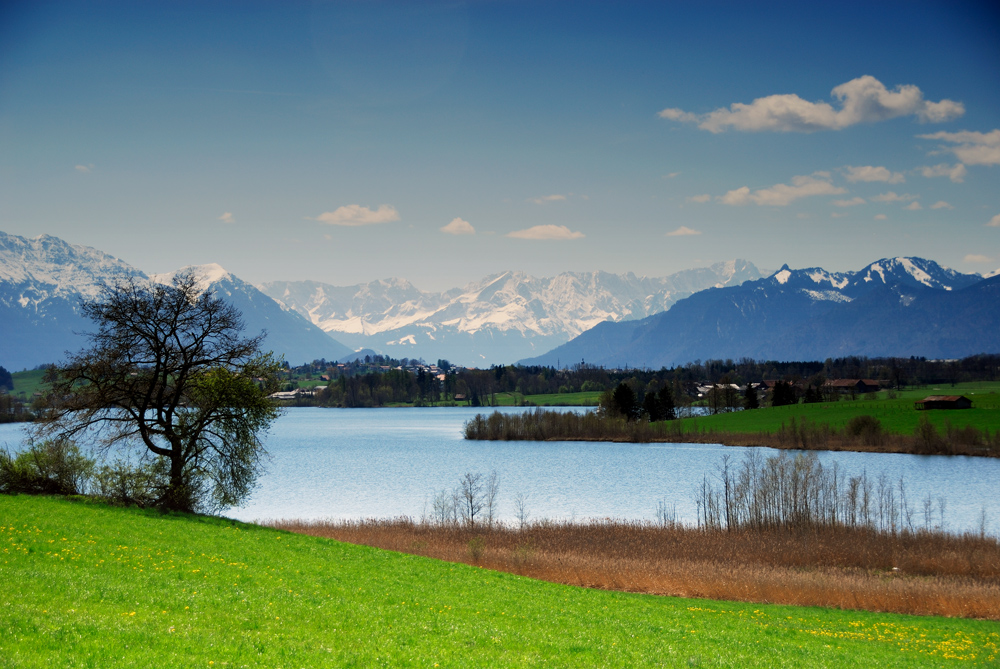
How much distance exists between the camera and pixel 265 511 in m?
58.2

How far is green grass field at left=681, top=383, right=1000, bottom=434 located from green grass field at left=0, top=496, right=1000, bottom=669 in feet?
321

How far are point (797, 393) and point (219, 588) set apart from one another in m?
165

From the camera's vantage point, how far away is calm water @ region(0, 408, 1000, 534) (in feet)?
194

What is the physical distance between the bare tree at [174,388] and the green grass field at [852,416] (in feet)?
326

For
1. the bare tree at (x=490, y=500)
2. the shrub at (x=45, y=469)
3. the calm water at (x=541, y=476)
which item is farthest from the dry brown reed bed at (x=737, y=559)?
the shrub at (x=45, y=469)

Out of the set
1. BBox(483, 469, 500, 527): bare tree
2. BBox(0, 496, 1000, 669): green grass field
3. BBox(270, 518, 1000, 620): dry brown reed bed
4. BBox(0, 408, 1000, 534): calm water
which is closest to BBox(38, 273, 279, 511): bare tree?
BBox(0, 496, 1000, 669): green grass field

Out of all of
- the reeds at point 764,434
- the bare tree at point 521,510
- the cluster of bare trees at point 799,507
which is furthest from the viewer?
the reeds at point 764,434

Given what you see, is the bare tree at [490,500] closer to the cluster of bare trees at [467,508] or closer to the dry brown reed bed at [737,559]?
the cluster of bare trees at [467,508]

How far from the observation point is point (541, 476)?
81.2m

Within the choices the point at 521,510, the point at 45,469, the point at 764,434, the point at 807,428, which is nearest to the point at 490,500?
the point at 521,510

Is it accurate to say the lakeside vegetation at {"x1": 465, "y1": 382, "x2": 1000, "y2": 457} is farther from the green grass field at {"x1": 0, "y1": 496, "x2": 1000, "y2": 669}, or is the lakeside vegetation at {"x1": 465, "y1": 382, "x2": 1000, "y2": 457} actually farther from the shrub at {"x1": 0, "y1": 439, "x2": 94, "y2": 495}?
the shrub at {"x1": 0, "y1": 439, "x2": 94, "y2": 495}

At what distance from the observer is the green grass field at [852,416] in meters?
110

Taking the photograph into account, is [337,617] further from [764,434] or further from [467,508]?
[764,434]

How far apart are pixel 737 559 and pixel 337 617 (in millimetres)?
29004
